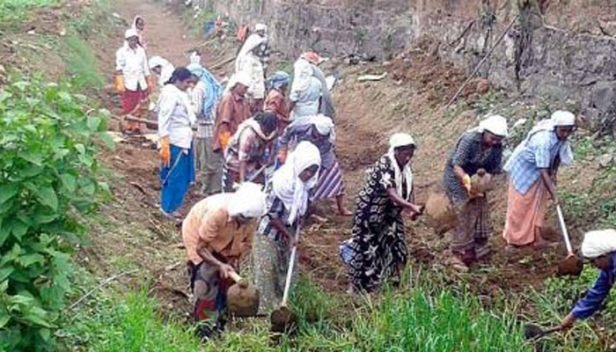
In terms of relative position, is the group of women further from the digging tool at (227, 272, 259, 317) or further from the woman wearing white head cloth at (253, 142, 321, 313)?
the digging tool at (227, 272, 259, 317)

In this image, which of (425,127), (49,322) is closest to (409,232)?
(425,127)

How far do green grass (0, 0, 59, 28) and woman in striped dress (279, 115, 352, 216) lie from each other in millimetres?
8194

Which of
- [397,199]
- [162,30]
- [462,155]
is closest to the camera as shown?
[397,199]

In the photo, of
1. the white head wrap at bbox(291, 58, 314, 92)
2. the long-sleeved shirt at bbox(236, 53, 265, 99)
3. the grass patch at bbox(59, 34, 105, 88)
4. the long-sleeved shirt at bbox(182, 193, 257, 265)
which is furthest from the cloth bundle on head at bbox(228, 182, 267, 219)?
the grass patch at bbox(59, 34, 105, 88)

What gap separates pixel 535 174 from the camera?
796 cm

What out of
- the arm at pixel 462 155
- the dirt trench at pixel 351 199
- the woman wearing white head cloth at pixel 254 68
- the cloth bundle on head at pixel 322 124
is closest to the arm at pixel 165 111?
the dirt trench at pixel 351 199

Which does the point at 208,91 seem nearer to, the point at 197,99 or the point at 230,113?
the point at 197,99

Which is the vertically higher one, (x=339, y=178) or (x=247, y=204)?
(x=247, y=204)

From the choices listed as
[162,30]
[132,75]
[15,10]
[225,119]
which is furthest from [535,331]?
[162,30]

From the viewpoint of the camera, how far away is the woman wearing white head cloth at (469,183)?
7.65 metres

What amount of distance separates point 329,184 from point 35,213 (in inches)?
202

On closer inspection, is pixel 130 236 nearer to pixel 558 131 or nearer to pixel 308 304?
pixel 308 304

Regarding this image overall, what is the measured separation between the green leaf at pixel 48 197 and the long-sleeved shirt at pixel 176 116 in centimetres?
446

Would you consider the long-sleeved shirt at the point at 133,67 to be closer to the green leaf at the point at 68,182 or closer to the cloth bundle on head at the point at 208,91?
the cloth bundle on head at the point at 208,91
